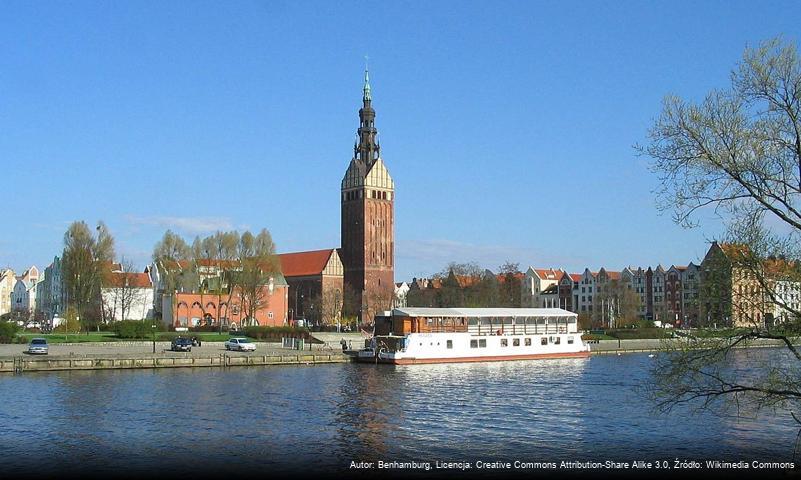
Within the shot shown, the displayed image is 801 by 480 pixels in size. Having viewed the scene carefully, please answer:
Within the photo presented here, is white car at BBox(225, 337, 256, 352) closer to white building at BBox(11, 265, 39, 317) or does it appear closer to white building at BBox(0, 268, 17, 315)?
white building at BBox(11, 265, 39, 317)

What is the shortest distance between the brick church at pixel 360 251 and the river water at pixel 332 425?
84.8 metres

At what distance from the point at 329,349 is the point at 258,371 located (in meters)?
21.4

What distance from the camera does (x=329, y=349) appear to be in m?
88.9

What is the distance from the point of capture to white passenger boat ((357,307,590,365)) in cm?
7869

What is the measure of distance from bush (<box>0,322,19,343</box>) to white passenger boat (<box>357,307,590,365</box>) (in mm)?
32979

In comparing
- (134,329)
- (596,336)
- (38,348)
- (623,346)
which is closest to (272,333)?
(134,329)

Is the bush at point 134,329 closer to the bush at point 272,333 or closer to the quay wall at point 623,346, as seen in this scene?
the bush at point 272,333

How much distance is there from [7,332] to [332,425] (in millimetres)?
54055

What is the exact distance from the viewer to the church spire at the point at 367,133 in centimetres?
15325

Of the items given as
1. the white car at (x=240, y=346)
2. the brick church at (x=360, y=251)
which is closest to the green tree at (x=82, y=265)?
the white car at (x=240, y=346)

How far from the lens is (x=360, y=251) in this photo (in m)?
149

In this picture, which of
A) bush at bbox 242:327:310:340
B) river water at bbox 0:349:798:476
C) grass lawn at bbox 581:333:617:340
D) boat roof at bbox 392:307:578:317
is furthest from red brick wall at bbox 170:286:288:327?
river water at bbox 0:349:798:476

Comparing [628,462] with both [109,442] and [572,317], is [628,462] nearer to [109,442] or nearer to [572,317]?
[109,442]

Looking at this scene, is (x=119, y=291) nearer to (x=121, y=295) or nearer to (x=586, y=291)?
(x=121, y=295)
